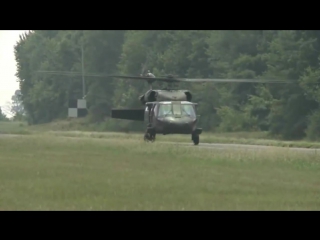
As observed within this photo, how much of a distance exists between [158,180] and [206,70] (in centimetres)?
5563

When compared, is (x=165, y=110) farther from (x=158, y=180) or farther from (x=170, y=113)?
(x=158, y=180)

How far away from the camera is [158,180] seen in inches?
717

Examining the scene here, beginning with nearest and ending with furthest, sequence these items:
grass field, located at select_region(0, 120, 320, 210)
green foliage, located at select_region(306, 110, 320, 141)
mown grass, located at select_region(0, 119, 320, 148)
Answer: grass field, located at select_region(0, 120, 320, 210)
mown grass, located at select_region(0, 119, 320, 148)
green foliage, located at select_region(306, 110, 320, 141)

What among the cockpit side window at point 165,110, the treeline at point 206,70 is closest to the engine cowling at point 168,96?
the cockpit side window at point 165,110

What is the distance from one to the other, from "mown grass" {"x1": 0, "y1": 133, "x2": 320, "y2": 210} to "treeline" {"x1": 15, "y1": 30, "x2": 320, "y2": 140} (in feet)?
88.0

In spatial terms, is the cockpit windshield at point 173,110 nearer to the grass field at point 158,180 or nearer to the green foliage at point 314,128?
the grass field at point 158,180

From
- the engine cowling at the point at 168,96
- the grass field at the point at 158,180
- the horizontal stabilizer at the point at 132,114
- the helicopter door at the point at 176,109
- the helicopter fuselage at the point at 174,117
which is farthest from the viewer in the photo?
the horizontal stabilizer at the point at 132,114

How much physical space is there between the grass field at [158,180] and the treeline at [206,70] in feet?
88.9

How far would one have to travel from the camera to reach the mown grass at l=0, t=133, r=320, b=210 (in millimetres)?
14461

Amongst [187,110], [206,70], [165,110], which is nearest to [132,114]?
[165,110]

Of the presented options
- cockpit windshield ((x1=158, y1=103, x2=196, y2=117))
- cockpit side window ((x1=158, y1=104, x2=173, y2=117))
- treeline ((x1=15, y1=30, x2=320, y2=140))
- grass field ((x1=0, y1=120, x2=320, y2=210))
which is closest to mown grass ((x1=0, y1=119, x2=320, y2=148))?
treeline ((x1=15, y1=30, x2=320, y2=140))

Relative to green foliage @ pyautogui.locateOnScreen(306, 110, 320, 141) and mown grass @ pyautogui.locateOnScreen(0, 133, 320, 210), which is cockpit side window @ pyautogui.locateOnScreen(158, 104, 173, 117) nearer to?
mown grass @ pyautogui.locateOnScreen(0, 133, 320, 210)

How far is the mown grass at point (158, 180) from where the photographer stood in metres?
14.5

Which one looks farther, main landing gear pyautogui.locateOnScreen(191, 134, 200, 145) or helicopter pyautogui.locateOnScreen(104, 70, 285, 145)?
main landing gear pyautogui.locateOnScreen(191, 134, 200, 145)
